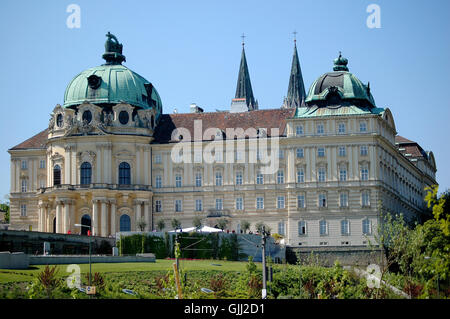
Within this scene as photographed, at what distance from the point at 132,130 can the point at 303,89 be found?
182 feet

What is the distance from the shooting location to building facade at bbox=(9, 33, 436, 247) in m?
90.0

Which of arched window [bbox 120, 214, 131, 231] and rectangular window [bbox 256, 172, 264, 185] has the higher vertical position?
rectangular window [bbox 256, 172, 264, 185]

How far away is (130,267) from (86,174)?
93.4 ft

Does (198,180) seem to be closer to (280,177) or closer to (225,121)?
(225,121)

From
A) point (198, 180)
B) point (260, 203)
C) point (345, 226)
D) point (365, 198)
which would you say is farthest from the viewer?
point (198, 180)

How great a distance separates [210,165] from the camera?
3743 inches

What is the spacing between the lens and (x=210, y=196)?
311 ft

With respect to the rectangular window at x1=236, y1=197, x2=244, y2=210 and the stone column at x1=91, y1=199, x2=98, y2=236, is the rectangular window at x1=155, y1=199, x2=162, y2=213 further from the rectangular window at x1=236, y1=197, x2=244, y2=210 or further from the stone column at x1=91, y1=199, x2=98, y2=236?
the rectangular window at x1=236, y1=197, x2=244, y2=210

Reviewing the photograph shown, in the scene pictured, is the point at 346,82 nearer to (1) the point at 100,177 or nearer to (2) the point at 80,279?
(1) the point at 100,177

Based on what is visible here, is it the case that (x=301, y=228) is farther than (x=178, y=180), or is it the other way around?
(x=178, y=180)

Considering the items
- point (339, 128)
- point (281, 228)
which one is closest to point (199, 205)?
point (281, 228)

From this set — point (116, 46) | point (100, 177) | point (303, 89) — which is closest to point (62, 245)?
point (100, 177)

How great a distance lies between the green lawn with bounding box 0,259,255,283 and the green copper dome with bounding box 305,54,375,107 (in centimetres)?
2068

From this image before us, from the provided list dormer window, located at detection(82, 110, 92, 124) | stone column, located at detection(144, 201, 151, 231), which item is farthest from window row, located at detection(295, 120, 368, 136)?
dormer window, located at detection(82, 110, 92, 124)
